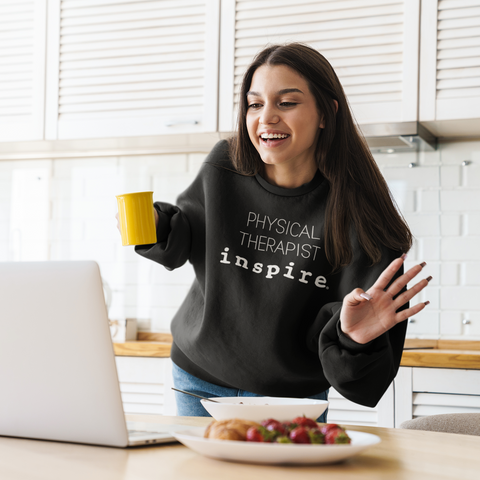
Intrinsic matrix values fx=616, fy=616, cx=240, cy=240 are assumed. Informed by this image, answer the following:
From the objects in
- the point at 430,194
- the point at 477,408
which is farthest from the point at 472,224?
the point at 477,408

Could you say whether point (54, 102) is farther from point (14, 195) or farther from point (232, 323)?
point (232, 323)

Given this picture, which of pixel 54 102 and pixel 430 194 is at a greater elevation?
pixel 54 102

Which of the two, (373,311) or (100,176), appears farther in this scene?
(100,176)

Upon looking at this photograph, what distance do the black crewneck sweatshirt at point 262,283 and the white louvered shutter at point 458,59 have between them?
111 centimetres

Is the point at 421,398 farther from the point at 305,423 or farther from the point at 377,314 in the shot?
the point at 305,423

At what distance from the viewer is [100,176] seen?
3.08 meters

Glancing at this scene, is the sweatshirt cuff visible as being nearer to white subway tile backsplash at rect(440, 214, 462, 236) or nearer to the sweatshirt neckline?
the sweatshirt neckline

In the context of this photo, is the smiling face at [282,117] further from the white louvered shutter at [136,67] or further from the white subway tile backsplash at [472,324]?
the white subway tile backsplash at [472,324]

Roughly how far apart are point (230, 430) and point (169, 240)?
2.59 ft

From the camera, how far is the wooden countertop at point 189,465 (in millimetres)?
656

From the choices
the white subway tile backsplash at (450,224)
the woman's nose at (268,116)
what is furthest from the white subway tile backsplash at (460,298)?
the woman's nose at (268,116)

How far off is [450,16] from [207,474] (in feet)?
6.98

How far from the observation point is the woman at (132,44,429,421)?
1322mm

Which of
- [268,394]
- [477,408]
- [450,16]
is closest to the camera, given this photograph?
A: [268,394]
